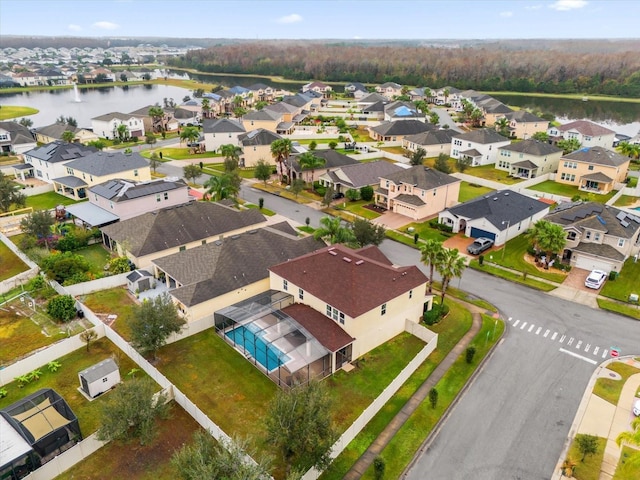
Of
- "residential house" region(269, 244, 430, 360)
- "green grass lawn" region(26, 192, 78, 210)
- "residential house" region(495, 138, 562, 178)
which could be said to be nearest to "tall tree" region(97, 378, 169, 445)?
"residential house" region(269, 244, 430, 360)

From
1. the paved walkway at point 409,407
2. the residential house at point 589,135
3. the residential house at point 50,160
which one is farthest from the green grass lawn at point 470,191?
the residential house at point 50,160

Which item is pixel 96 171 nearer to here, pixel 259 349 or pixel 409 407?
pixel 259 349

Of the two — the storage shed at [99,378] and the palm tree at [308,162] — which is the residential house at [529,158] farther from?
the storage shed at [99,378]

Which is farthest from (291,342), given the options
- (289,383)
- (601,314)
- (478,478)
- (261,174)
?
(261,174)

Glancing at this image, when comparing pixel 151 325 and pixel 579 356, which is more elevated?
pixel 151 325

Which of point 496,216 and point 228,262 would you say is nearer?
point 228,262

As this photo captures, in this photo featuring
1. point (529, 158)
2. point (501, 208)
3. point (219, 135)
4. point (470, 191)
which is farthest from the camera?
point (219, 135)

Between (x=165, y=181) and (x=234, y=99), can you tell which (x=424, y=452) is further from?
(x=234, y=99)

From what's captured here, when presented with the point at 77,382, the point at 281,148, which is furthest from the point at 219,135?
Answer: the point at 77,382
